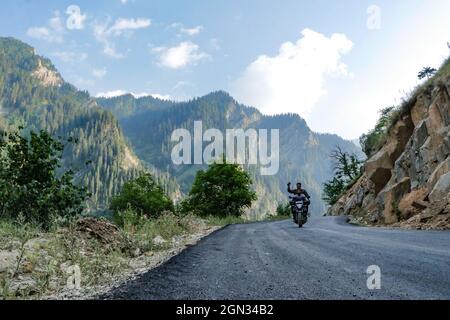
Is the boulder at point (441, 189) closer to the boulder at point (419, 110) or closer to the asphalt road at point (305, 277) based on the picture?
the boulder at point (419, 110)

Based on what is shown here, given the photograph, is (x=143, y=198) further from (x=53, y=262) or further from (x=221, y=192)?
(x=53, y=262)

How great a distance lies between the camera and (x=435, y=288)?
3693 millimetres

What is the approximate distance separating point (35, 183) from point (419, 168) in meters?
17.2

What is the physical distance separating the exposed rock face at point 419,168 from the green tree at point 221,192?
24.6 meters

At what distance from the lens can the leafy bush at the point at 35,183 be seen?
40.2 ft

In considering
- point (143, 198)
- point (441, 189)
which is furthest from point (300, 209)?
point (143, 198)

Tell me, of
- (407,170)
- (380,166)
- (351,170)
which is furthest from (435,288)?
(351,170)

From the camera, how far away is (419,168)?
A: 62.1 ft

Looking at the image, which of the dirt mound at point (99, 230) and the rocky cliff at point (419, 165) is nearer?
the dirt mound at point (99, 230)

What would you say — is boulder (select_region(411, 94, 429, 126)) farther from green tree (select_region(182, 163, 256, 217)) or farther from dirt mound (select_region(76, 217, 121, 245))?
green tree (select_region(182, 163, 256, 217))

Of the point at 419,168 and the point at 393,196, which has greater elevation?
the point at 419,168

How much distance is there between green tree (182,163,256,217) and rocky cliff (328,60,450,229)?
24.2 metres

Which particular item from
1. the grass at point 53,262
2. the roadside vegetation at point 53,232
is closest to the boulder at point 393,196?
the roadside vegetation at point 53,232
